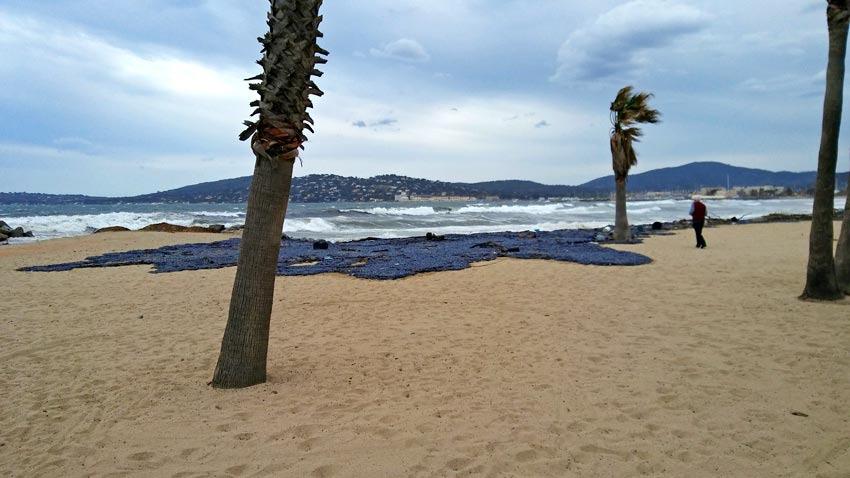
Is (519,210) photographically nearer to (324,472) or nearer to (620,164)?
(620,164)

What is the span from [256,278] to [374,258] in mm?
9328

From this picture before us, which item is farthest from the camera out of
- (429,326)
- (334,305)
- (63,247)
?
(63,247)

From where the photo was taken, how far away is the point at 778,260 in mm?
11562

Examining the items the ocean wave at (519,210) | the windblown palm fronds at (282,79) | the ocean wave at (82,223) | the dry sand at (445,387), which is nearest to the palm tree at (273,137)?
the windblown palm fronds at (282,79)

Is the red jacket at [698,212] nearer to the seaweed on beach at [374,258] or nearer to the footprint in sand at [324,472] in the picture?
the seaweed on beach at [374,258]

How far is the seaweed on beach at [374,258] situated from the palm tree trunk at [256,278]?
6.14 m

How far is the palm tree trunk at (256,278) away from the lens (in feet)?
12.4

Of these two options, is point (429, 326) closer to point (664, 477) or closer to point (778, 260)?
point (664, 477)

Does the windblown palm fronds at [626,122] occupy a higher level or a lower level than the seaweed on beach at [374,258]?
higher

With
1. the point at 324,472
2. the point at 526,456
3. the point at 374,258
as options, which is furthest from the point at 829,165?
the point at 374,258

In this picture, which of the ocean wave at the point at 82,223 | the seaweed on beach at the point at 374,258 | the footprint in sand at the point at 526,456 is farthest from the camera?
the ocean wave at the point at 82,223

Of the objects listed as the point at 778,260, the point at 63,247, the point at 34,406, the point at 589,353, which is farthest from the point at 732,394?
the point at 63,247

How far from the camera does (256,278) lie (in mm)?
3932

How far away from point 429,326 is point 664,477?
3.79 m
